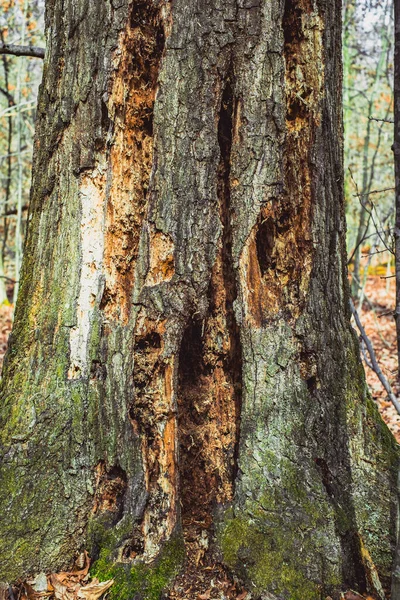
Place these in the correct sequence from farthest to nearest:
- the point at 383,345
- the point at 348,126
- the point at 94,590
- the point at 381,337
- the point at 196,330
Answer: the point at 348,126
the point at 383,345
the point at 381,337
the point at 196,330
the point at 94,590

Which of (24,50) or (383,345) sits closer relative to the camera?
(24,50)

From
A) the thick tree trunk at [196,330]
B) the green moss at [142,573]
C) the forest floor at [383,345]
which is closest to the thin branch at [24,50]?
the thick tree trunk at [196,330]

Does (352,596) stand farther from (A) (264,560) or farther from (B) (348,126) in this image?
(B) (348,126)

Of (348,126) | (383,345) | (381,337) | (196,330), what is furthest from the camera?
(348,126)

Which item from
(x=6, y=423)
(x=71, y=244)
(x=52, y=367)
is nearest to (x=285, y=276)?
(x=71, y=244)

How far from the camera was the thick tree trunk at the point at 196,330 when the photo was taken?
216cm

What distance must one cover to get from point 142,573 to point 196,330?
104 centimetres

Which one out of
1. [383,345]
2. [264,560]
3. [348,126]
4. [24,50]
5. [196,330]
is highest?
[348,126]

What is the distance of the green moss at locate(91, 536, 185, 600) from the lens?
2.05 meters

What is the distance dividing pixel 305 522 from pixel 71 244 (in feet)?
5.26

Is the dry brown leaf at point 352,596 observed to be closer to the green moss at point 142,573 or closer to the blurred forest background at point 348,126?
the green moss at point 142,573

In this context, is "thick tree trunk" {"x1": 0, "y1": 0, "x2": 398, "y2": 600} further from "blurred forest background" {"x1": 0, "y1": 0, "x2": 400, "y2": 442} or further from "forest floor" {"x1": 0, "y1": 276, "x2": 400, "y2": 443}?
"blurred forest background" {"x1": 0, "y1": 0, "x2": 400, "y2": 442}

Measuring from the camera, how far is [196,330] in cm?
228

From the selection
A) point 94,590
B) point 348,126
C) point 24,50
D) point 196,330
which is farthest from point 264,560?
point 348,126
